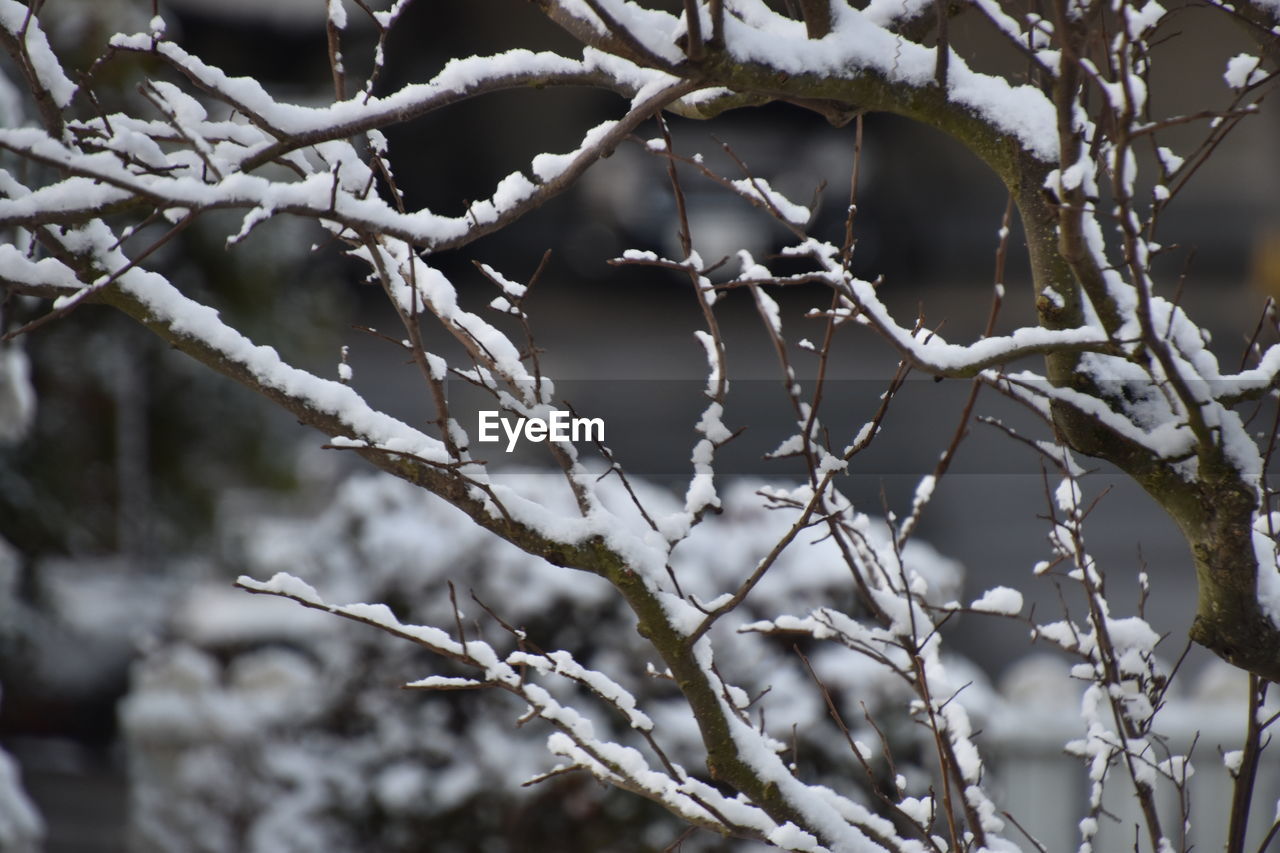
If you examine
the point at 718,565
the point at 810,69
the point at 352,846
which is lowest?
the point at 352,846

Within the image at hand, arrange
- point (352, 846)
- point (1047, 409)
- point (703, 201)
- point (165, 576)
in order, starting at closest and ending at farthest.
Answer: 1. point (1047, 409)
2. point (352, 846)
3. point (165, 576)
4. point (703, 201)

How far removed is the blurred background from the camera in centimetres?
339

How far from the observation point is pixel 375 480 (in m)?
3.66

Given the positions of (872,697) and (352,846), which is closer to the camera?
(872,697)

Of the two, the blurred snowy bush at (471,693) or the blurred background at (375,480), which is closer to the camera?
the blurred snowy bush at (471,693)

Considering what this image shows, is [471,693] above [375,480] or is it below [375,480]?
below

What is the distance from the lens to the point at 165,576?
583 centimetres

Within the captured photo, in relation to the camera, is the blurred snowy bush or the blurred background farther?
the blurred background

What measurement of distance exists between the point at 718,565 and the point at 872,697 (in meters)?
0.55

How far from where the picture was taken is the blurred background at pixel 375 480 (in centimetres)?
339

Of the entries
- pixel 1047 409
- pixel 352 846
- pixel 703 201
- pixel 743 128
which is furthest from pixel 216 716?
pixel 743 128

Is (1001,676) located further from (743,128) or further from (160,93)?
(743,128)

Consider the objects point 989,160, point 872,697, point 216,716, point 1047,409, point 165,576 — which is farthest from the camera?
point 165,576

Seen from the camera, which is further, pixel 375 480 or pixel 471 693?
pixel 375 480
